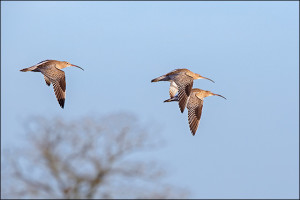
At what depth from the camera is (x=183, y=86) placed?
56.1ft

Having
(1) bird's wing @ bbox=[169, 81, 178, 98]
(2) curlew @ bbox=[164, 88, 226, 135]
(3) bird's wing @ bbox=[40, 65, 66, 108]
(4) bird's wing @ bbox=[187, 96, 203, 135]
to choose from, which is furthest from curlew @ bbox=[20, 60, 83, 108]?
(1) bird's wing @ bbox=[169, 81, 178, 98]

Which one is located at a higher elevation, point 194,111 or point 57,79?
point 57,79

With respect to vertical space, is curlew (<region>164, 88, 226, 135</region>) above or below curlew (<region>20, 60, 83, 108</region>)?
below

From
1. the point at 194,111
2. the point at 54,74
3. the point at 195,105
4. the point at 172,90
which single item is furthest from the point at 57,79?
the point at 172,90

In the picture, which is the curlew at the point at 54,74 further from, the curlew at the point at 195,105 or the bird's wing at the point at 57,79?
the curlew at the point at 195,105

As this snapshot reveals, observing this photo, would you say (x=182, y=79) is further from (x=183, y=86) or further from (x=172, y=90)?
(x=172, y=90)

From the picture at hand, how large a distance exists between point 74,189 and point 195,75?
2582 centimetres

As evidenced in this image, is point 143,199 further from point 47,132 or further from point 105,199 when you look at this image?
point 47,132

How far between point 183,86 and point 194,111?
57.6 inches

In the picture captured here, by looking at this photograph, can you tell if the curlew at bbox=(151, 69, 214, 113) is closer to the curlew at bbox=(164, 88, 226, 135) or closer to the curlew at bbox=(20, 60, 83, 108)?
the curlew at bbox=(164, 88, 226, 135)

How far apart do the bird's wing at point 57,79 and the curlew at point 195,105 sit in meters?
2.11

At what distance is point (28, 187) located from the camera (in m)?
44.3

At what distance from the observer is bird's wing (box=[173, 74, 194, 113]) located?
16.4 m

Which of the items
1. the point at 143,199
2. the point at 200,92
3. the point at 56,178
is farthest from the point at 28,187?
the point at 200,92
